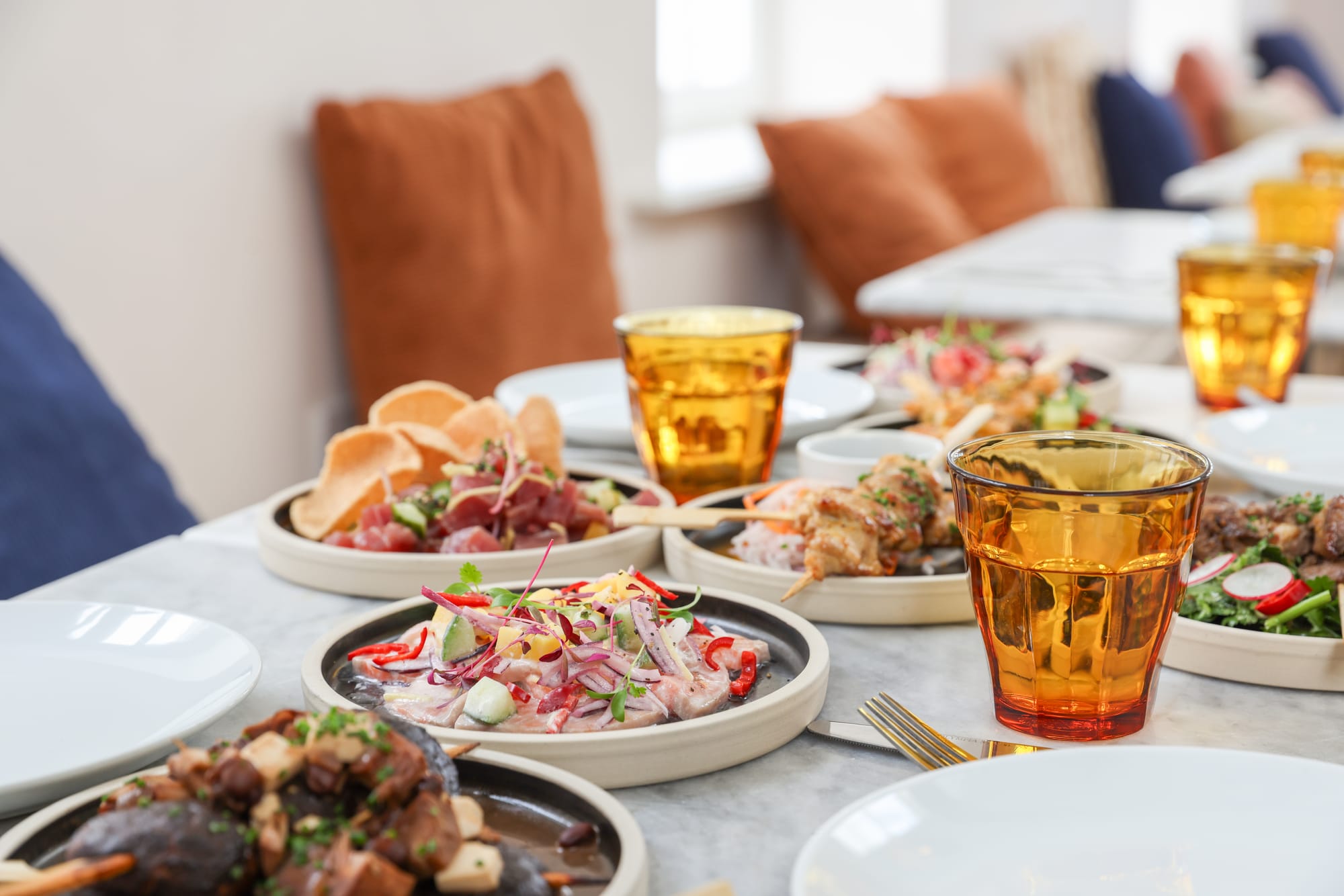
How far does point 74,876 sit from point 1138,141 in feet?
20.3

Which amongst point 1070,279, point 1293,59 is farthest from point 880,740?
point 1293,59

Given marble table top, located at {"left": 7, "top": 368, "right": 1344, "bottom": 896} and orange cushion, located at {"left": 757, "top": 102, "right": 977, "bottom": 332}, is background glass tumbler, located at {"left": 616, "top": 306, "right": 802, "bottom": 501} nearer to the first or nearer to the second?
marble table top, located at {"left": 7, "top": 368, "right": 1344, "bottom": 896}

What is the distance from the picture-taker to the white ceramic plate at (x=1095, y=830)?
1.91 ft

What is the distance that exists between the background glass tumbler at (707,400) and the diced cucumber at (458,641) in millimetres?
421

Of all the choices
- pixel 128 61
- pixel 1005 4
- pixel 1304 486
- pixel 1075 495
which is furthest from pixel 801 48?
pixel 1075 495

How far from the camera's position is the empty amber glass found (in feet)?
6.84

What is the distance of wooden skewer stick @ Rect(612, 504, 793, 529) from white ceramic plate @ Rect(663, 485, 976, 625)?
0.03 meters

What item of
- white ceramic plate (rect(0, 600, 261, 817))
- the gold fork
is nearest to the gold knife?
the gold fork

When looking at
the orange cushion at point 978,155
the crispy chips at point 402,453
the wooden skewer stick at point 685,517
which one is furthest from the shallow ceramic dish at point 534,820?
the orange cushion at point 978,155

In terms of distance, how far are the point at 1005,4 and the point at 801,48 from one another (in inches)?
52.5

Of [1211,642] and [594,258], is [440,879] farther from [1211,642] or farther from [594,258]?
[594,258]

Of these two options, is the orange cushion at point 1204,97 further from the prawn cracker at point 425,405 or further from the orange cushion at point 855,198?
the prawn cracker at point 425,405

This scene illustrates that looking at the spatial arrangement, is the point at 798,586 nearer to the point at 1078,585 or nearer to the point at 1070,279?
the point at 1078,585

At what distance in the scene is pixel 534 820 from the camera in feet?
2.03
